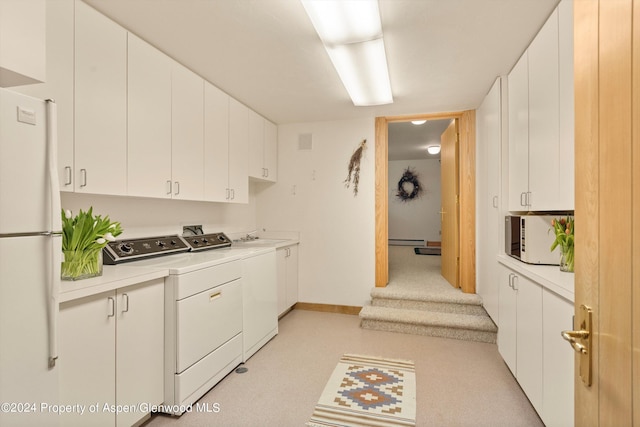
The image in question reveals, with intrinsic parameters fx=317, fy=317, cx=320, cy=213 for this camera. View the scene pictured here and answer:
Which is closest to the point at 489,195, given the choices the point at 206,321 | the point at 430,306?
the point at 430,306

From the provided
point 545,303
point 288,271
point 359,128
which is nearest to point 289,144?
point 359,128

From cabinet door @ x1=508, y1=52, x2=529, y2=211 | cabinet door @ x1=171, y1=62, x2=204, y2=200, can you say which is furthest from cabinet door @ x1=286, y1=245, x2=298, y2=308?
cabinet door @ x1=508, y1=52, x2=529, y2=211

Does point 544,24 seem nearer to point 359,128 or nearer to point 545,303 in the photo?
point 545,303

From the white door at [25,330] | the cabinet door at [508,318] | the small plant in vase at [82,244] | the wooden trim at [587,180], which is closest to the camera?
the wooden trim at [587,180]

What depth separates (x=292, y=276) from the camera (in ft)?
13.1

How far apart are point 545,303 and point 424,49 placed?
1.83 metres

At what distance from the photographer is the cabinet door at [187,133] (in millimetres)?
2434

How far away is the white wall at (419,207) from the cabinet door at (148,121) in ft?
24.3

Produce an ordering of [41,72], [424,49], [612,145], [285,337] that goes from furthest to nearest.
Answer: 1. [285,337]
2. [424,49]
3. [41,72]
4. [612,145]

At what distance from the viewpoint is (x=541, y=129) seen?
2.00m

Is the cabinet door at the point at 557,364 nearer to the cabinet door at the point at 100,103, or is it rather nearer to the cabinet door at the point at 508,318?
the cabinet door at the point at 508,318

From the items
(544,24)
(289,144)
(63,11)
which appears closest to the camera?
(63,11)

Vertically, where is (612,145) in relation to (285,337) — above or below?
above

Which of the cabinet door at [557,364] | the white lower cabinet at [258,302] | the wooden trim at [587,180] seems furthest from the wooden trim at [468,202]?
the wooden trim at [587,180]
